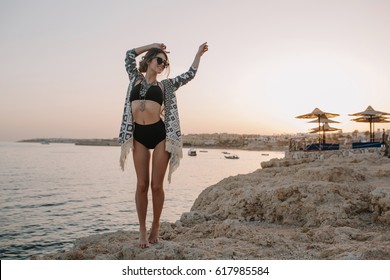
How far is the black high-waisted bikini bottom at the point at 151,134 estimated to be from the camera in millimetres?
3652

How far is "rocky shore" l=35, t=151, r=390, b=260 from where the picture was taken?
3676mm

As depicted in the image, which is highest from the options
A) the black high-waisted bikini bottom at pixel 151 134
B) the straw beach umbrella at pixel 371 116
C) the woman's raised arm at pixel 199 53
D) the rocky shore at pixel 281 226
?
the straw beach umbrella at pixel 371 116

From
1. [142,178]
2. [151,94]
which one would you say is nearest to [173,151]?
[142,178]

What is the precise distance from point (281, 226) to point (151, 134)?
3.07 meters

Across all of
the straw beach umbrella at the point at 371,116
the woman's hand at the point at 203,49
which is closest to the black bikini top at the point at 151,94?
the woman's hand at the point at 203,49

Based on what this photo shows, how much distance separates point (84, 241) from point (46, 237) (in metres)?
9.34

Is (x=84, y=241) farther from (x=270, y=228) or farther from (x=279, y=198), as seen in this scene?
(x=279, y=198)

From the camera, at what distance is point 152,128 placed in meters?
3.65

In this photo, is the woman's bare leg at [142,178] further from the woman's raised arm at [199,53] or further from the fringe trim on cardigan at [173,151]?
the woman's raised arm at [199,53]

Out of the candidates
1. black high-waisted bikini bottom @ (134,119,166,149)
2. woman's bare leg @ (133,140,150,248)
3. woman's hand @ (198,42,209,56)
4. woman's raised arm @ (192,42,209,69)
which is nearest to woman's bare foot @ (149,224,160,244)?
woman's bare leg @ (133,140,150,248)

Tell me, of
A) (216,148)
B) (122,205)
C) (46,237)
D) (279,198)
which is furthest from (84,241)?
(216,148)

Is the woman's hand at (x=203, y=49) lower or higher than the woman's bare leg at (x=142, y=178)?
higher

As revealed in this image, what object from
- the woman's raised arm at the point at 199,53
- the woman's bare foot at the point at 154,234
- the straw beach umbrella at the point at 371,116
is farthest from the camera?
the straw beach umbrella at the point at 371,116

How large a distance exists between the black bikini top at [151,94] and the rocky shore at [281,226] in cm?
160
